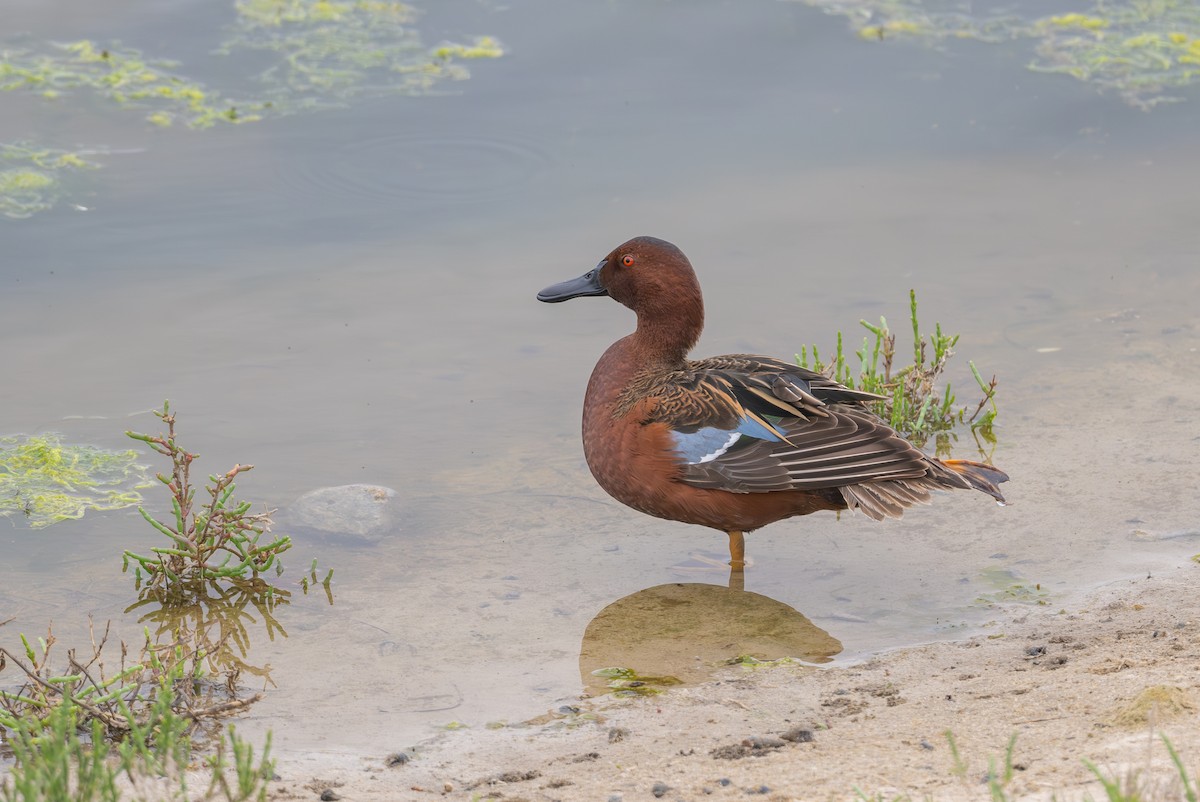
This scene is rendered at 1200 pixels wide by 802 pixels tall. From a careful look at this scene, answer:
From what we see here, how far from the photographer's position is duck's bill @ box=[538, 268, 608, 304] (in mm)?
7066

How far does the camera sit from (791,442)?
6.04 meters

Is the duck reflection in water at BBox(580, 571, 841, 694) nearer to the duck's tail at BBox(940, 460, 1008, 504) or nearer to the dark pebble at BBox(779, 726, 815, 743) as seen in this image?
the dark pebble at BBox(779, 726, 815, 743)

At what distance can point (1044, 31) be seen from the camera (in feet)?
41.0

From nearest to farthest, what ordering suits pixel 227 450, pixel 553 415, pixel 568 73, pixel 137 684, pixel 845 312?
pixel 137 684 < pixel 227 450 < pixel 553 415 < pixel 845 312 < pixel 568 73

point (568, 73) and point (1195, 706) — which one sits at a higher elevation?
point (568, 73)

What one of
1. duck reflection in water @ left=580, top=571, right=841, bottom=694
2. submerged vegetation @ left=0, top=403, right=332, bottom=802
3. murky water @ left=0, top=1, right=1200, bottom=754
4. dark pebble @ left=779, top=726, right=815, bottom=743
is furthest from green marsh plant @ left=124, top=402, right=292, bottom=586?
dark pebble @ left=779, top=726, right=815, bottom=743

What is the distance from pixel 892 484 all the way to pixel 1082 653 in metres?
1.26

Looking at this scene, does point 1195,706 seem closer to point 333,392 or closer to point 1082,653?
point 1082,653

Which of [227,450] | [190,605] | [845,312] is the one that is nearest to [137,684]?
[190,605]

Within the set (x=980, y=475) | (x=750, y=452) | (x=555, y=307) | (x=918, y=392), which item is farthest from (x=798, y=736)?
(x=555, y=307)

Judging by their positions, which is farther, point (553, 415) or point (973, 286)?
point (973, 286)

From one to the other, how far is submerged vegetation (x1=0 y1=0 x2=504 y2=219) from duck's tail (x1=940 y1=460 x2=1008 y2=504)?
659 centimetres

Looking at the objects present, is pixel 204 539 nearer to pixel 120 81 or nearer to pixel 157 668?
pixel 157 668

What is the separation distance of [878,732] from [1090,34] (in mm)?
10018
